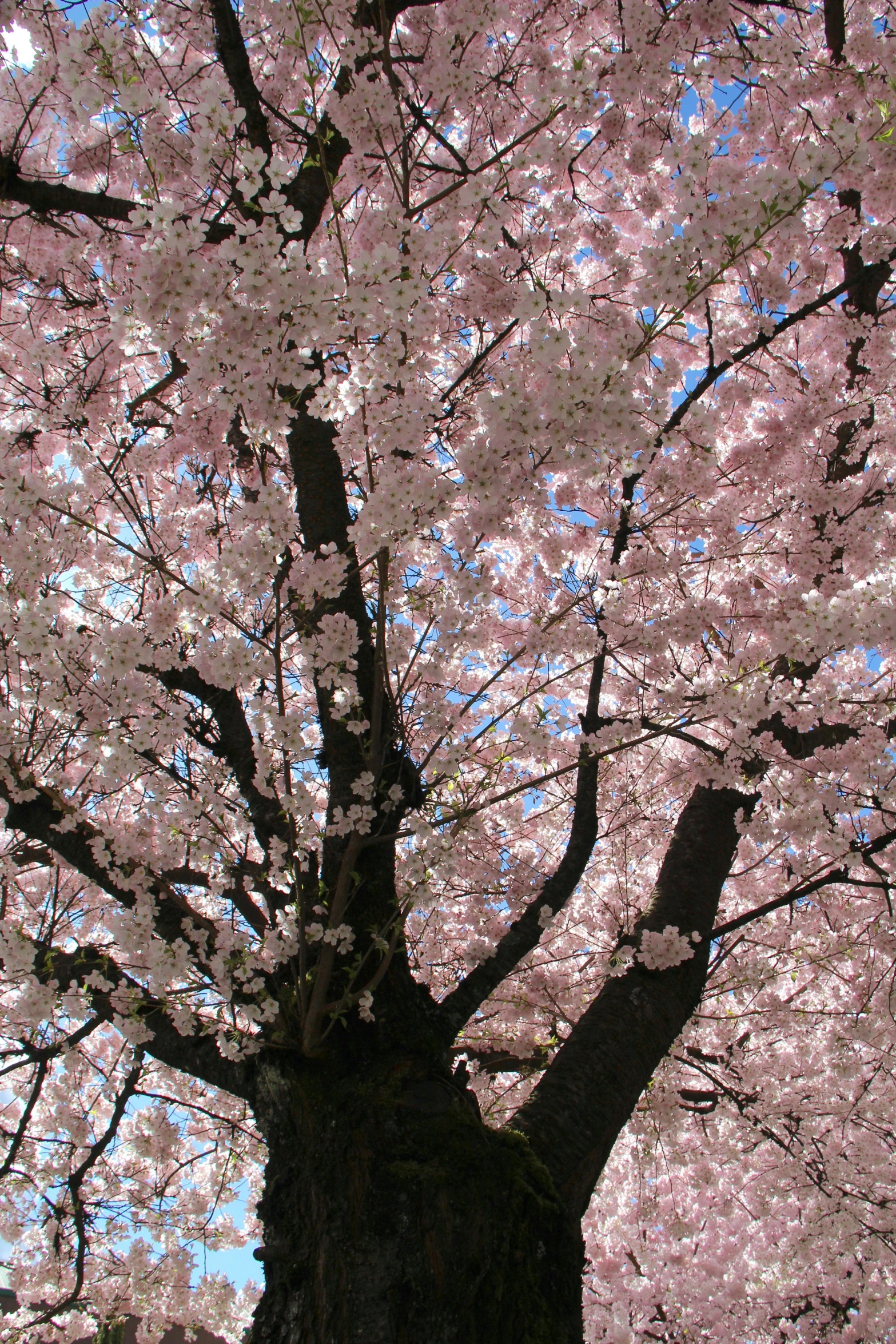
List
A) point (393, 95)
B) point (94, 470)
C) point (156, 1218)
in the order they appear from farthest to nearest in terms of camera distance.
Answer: point (156, 1218) → point (94, 470) → point (393, 95)

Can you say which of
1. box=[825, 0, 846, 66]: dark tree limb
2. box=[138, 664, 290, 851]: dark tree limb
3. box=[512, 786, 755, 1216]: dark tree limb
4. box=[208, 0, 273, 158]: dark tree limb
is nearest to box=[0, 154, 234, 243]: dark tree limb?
box=[208, 0, 273, 158]: dark tree limb

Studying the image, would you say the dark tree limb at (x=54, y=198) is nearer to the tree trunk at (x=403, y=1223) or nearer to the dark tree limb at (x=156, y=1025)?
the dark tree limb at (x=156, y=1025)

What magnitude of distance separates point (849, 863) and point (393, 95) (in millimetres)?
3684

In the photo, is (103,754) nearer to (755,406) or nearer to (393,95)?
(393,95)

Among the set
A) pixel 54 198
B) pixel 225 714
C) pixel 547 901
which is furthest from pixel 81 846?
pixel 54 198

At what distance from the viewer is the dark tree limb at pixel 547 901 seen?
3.01 metres

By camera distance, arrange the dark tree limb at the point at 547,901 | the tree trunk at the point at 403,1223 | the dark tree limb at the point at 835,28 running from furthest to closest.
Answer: the dark tree limb at the point at 835,28, the dark tree limb at the point at 547,901, the tree trunk at the point at 403,1223

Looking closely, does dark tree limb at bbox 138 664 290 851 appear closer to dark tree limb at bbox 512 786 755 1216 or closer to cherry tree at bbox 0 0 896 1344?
cherry tree at bbox 0 0 896 1344

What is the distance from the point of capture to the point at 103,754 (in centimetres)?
289

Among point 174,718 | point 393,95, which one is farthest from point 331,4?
point 174,718

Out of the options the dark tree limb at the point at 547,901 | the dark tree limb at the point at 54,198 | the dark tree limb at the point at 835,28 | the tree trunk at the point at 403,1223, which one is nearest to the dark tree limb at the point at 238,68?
the dark tree limb at the point at 54,198

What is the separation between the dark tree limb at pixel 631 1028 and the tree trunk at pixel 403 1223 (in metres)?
0.23

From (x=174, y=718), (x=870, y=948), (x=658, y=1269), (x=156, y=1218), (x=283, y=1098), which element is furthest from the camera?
(x=658, y=1269)

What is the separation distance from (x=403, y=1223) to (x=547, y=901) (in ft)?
4.44
